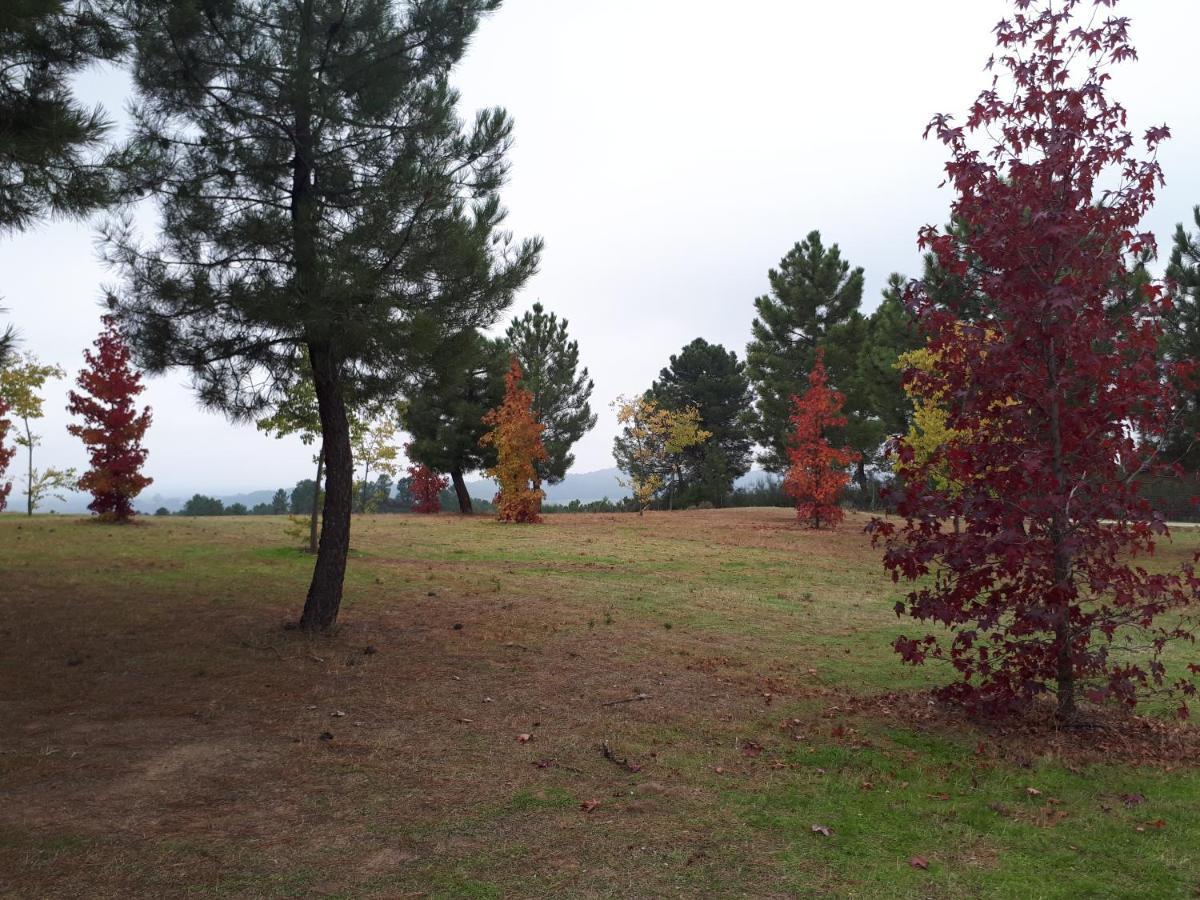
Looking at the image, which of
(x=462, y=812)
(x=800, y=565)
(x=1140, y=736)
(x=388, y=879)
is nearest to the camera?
(x=388, y=879)

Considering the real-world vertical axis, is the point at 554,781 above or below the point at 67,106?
below

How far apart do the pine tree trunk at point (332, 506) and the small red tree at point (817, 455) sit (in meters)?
17.8

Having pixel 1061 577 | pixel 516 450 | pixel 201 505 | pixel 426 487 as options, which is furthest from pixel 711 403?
pixel 1061 577

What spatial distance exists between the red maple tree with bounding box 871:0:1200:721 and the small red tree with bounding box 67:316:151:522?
20.8 m

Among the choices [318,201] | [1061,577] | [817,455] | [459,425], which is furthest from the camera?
[459,425]

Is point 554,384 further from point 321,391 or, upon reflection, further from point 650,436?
point 321,391

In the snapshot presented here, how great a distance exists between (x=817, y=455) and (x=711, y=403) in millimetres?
21307

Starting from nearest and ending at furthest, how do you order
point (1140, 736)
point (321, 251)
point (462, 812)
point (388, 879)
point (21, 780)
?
1. point (388, 879)
2. point (462, 812)
3. point (21, 780)
4. point (1140, 736)
5. point (321, 251)

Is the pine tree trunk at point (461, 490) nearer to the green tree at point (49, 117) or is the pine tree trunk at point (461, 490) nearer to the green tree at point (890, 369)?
the green tree at point (890, 369)

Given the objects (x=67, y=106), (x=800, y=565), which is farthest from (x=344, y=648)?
(x=800, y=565)

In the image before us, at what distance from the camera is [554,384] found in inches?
1518

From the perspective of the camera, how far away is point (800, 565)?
17.2 m

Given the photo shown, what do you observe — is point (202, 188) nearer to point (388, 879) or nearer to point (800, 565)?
point (388, 879)

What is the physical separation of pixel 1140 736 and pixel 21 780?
778 cm
